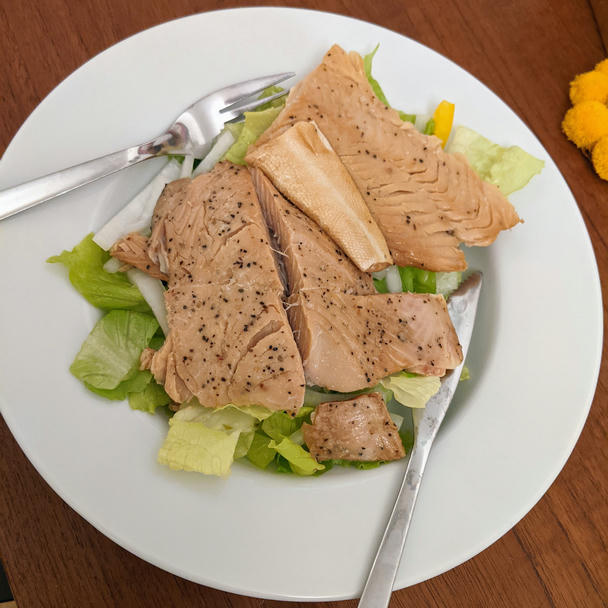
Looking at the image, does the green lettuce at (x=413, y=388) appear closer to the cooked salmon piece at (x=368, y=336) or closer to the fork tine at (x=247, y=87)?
the cooked salmon piece at (x=368, y=336)

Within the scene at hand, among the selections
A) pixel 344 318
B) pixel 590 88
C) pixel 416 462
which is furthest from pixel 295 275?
pixel 590 88

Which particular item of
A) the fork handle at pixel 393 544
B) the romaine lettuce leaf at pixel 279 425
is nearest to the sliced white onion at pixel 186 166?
the romaine lettuce leaf at pixel 279 425

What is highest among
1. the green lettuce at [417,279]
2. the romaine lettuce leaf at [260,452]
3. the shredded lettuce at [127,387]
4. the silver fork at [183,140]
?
the silver fork at [183,140]

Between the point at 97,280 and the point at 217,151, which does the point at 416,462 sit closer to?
the point at 97,280

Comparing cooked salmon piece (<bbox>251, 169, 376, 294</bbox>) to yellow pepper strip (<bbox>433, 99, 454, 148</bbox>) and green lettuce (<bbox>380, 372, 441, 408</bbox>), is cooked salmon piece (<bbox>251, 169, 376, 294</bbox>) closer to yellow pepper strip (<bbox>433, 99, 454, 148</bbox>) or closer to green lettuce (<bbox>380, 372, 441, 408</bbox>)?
green lettuce (<bbox>380, 372, 441, 408</bbox>)

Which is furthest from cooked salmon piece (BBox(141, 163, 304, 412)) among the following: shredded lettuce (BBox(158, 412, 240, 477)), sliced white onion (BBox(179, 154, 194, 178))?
sliced white onion (BBox(179, 154, 194, 178))

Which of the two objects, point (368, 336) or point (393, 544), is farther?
point (368, 336)
